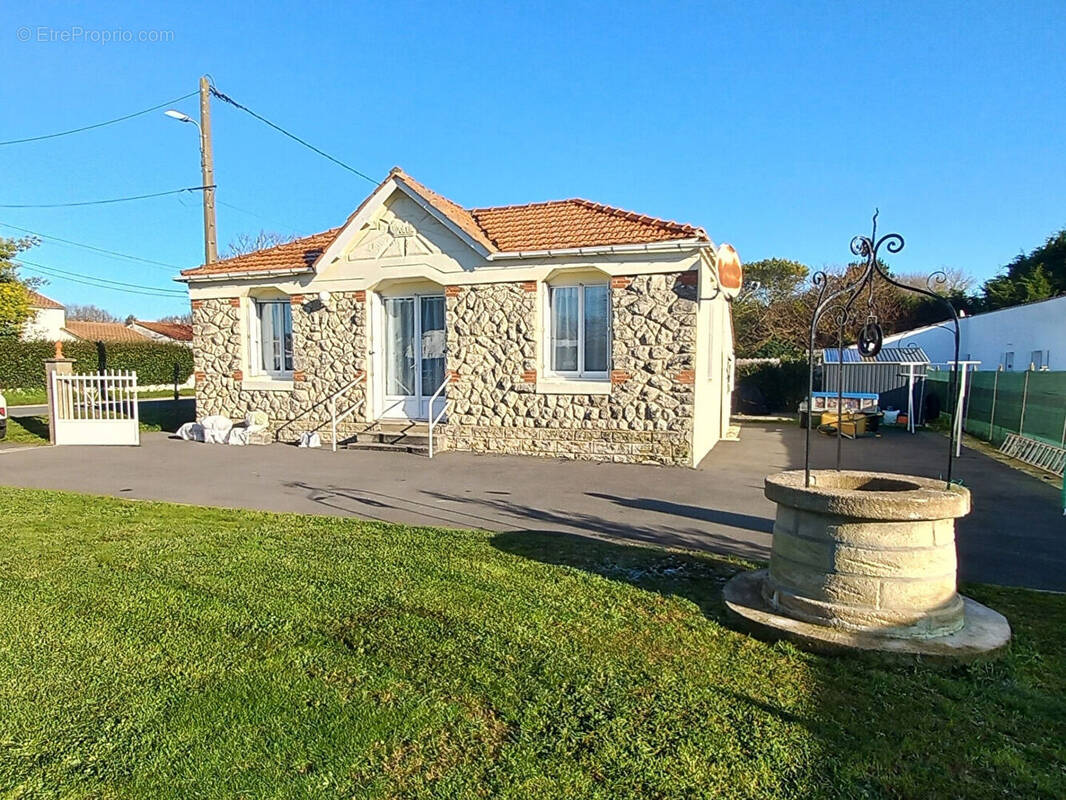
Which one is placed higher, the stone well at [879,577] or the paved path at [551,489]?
the stone well at [879,577]

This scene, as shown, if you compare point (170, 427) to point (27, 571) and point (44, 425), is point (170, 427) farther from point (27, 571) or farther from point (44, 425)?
point (27, 571)

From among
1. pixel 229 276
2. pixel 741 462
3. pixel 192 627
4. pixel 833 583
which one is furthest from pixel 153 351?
pixel 833 583

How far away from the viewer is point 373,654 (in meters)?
3.80

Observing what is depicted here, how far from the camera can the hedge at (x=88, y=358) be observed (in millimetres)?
30172

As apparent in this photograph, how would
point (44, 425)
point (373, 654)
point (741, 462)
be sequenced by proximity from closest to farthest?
point (373, 654)
point (741, 462)
point (44, 425)

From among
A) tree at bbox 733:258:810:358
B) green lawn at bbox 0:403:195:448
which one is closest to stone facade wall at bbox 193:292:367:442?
green lawn at bbox 0:403:195:448

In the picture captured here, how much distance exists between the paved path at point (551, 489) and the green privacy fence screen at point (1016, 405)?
Result: 132 centimetres

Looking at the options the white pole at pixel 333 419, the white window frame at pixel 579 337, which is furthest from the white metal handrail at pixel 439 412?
the white window frame at pixel 579 337

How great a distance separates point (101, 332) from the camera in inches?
1989

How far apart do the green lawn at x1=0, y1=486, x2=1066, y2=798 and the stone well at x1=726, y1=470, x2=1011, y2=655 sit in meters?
0.18

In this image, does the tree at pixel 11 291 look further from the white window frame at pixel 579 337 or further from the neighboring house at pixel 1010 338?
the neighboring house at pixel 1010 338

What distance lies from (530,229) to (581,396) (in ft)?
12.4

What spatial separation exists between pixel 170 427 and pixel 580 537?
50.3 ft

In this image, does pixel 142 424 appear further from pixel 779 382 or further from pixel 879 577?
pixel 779 382
